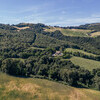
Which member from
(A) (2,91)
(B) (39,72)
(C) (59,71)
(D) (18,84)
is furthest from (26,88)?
(C) (59,71)

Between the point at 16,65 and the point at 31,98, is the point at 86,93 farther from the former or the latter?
the point at 16,65

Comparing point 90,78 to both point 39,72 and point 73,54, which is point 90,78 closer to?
point 39,72

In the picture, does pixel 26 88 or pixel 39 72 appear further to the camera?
pixel 39 72

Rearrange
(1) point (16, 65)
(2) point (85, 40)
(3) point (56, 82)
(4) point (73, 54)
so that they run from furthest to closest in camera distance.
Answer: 1. (2) point (85, 40)
2. (4) point (73, 54)
3. (1) point (16, 65)
4. (3) point (56, 82)

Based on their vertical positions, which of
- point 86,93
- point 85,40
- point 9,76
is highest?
point 85,40

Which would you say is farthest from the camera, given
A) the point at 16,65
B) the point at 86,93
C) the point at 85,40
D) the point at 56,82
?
the point at 85,40

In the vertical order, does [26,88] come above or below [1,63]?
below

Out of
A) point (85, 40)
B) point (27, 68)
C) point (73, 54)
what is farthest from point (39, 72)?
point (85, 40)
